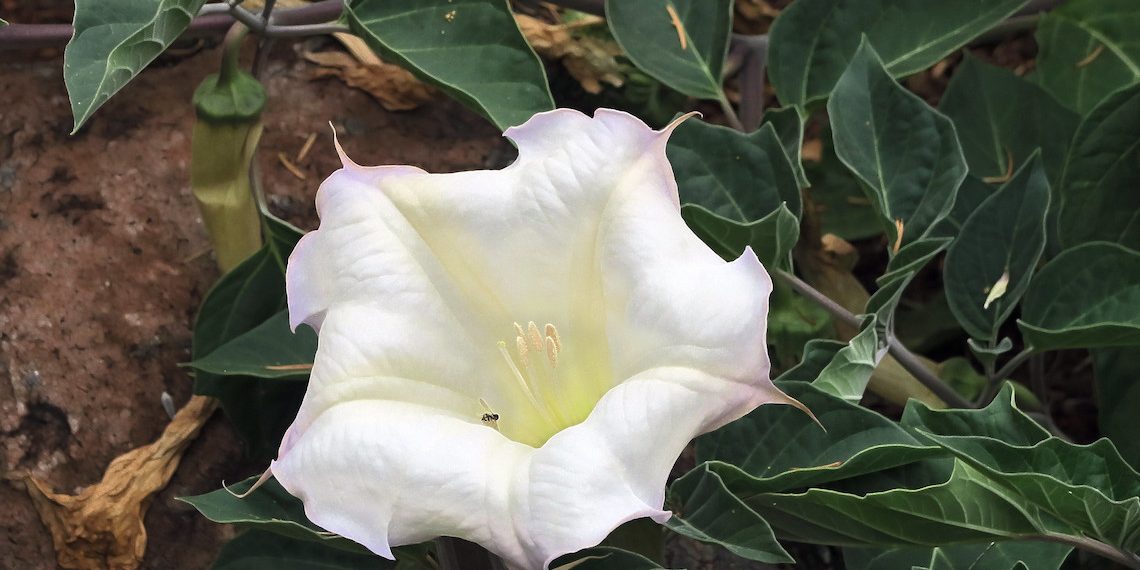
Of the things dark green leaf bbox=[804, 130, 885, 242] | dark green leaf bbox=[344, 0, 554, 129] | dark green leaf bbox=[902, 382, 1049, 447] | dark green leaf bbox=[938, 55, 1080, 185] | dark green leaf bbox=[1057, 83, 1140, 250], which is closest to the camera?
dark green leaf bbox=[902, 382, 1049, 447]

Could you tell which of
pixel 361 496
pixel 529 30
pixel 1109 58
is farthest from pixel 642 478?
pixel 1109 58

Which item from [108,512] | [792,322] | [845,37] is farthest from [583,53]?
[108,512]

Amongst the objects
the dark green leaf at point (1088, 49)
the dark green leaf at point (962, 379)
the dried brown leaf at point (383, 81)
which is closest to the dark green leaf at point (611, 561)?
the dark green leaf at point (962, 379)

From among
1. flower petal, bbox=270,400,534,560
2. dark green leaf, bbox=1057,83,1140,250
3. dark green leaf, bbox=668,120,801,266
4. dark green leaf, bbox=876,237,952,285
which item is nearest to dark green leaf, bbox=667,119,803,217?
dark green leaf, bbox=668,120,801,266

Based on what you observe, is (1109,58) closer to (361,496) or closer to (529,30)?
(529,30)

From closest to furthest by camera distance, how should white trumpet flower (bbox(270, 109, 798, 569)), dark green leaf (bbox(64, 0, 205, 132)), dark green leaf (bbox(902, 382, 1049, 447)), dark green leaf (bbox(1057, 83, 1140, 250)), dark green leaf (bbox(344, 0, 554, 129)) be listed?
white trumpet flower (bbox(270, 109, 798, 569)) → dark green leaf (bbox(64, 0, 205, 132)) → dark green leaf (bbox(902, 382, 1049, 447)) → dark green leaf (bbox(344, 0, 554, 129)) → dark green leaf (bbox(1057, 83, 1140, 250))

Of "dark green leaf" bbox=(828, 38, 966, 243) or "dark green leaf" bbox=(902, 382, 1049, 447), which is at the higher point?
"dark green leaf" bbox=(828, 38, 966, 243)

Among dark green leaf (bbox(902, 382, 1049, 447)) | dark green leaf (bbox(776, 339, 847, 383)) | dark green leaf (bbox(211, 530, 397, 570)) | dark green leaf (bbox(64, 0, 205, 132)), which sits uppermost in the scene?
dark green leaf (bbox(64, 0, 205, 132))

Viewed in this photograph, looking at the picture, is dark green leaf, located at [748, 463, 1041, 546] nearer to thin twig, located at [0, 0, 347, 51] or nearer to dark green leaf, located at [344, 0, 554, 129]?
dark green leaf, located at [344, 0, 554, 129]

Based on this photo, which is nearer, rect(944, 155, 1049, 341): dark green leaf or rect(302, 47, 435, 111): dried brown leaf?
rect(944, 155, 1049, 341): dark green leaf
